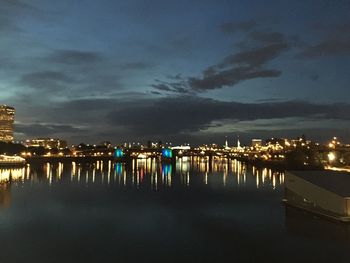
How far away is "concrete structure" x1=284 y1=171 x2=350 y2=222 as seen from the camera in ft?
46.4

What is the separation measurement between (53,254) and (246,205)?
38.5 ft

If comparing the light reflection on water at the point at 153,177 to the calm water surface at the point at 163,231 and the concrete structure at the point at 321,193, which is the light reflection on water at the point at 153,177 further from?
the concrete structure at the point at 321,193

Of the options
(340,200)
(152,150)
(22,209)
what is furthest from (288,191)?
(152,150)

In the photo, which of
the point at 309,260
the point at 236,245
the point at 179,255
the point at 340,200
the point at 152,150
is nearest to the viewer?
the point at 309,260

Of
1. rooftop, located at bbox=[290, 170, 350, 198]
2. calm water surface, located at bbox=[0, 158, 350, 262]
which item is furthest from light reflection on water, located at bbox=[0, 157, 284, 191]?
rooftop, located at bbox=[290, 170, 350, 198]

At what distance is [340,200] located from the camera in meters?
14.1

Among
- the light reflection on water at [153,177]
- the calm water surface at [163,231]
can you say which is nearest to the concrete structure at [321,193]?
the calm water surface at [163,231]

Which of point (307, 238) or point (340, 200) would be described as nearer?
point (307, 238)

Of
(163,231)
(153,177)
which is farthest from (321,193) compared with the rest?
(153,177)

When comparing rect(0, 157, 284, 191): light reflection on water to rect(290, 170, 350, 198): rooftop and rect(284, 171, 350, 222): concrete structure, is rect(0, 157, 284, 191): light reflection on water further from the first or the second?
rect(290, 170, 350, 198): rooftop

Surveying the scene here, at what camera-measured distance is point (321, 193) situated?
15086 millimetres

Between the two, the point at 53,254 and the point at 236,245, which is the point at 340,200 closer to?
the point at 236,245

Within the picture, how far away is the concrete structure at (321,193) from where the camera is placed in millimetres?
14133

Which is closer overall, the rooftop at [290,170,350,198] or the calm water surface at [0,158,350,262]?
the calm water surface at [0,158,350,262]
